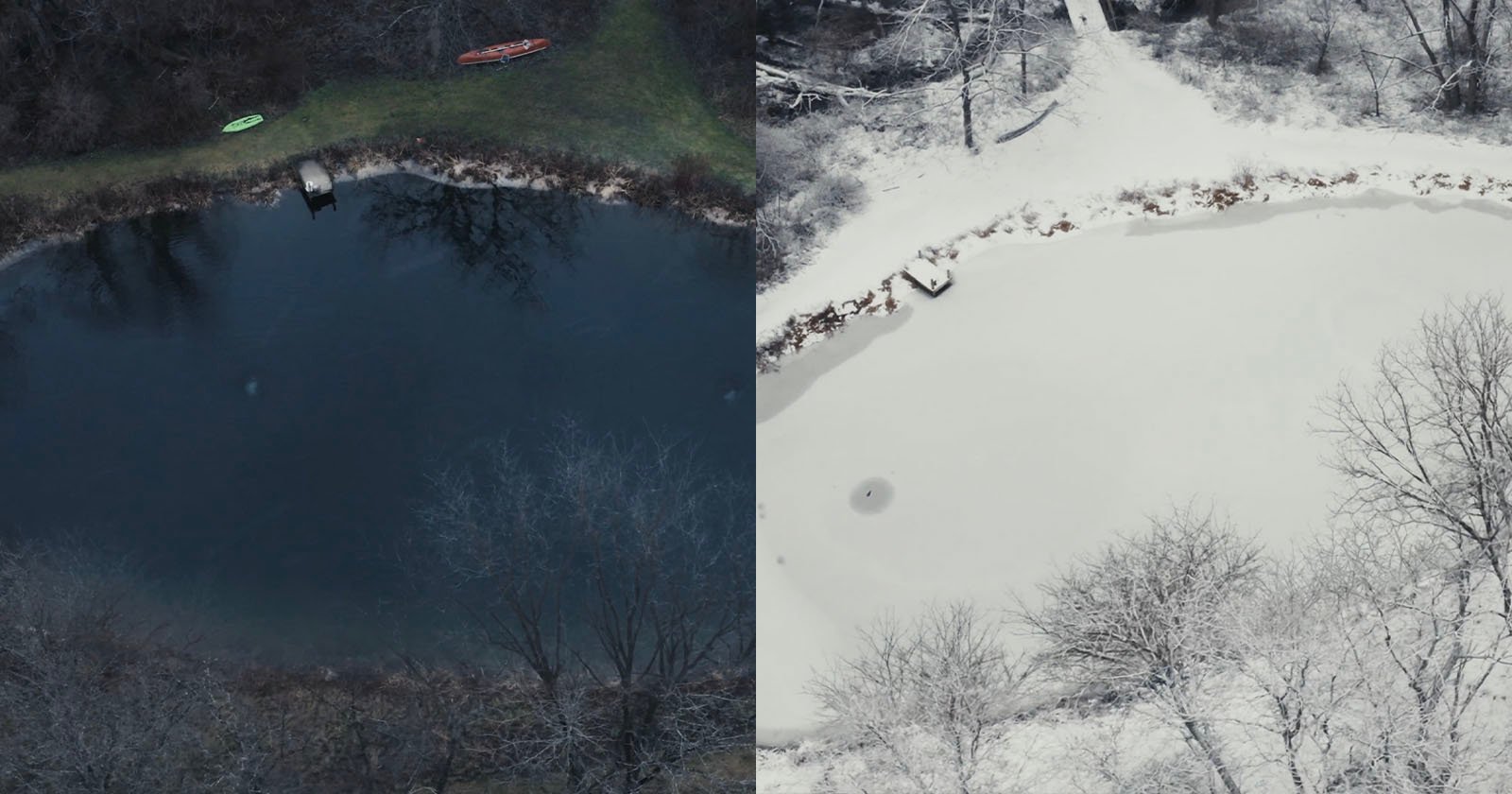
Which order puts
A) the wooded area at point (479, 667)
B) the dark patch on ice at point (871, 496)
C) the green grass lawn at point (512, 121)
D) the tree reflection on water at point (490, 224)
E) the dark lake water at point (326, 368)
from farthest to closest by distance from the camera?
1. the green grass lawn at point (512, 121)
2. the tree reflection on water at point (490, 224)
3. the dark lake water at point (326, 368)
4. the dark patch on ice at point (871, 496)
5. the wooded area at point (479, 667)

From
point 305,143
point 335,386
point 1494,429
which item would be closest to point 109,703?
point 335,386

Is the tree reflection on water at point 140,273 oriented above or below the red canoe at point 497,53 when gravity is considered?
below

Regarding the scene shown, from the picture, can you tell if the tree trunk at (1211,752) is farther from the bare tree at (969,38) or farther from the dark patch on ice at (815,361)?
the bare tree at (969,38)

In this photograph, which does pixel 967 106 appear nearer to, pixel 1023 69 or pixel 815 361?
pixel 1023 69

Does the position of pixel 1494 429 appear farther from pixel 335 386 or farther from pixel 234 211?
pixel 234 211

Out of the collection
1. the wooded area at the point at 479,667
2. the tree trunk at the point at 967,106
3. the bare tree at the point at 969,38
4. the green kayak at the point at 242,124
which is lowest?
the wooded area at the point at 479,667

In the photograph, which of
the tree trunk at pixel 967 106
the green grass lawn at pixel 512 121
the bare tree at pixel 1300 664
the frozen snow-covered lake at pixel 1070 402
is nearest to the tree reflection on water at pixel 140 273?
the green grass lawn at pixel 512 121
